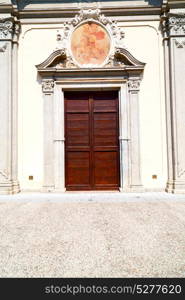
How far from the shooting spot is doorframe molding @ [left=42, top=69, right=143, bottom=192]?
26.2 feet

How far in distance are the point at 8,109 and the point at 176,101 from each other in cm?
508

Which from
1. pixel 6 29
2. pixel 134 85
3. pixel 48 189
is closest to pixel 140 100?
pixel 134 85

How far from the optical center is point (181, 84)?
773cm

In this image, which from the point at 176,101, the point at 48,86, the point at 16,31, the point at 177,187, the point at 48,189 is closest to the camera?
the point at 177,187

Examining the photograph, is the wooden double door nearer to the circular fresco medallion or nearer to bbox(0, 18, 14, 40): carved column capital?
the circular fresco medallion

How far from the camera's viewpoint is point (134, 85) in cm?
806

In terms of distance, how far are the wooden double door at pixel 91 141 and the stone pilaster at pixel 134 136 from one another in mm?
505

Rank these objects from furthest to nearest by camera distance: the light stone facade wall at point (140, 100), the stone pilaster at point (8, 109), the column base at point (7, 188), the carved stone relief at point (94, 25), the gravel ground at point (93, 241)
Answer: the carved stone relief at point (94, 25) < the light stone facade wall at point (140, 100) < the stone pilaster at point (8, 109) < the column base at point (7, 188) < the gravel ground at point (93, 241)

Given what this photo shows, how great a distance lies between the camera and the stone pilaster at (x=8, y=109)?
777 cm

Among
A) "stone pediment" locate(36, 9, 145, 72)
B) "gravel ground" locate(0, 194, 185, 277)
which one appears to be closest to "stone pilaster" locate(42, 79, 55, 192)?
"stone pediment" locate(36, 9, 145, 72)

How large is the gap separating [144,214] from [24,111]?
515 centimetres

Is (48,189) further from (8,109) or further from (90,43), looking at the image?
(90,43)

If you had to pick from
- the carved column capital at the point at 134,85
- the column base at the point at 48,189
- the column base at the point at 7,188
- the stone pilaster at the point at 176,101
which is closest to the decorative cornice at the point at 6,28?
the carved column capital at the point at 134,85

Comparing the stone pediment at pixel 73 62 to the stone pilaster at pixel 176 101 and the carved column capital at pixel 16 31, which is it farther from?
the carved column capital at pixel 16 31
